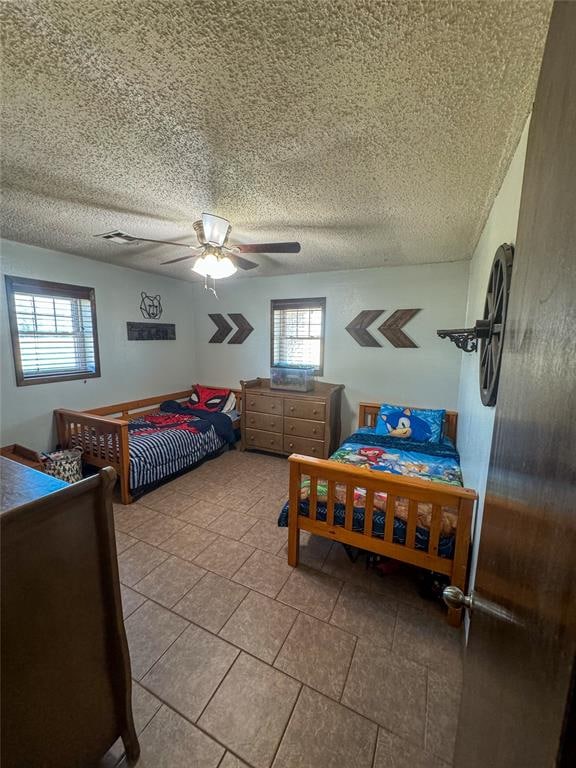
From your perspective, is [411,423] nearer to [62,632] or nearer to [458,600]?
[458,600]

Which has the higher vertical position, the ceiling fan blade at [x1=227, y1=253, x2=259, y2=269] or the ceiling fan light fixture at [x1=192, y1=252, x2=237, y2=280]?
the ceiling fan blade at [x1=227, y1=253, x2=259, y2=269]

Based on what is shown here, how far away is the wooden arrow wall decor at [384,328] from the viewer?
136 inches

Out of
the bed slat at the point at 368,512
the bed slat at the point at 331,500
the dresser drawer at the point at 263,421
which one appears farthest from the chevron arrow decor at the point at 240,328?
the bed slat at the point at 368,512

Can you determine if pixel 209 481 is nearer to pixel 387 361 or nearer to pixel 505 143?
pixel 387 361

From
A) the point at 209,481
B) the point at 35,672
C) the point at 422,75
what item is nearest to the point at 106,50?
the point at 422,75

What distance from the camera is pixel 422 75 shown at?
0.96 m

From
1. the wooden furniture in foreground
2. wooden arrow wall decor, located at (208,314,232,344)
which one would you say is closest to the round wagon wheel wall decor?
the wooden furniture in foreground

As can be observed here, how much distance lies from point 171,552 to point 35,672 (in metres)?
1.40

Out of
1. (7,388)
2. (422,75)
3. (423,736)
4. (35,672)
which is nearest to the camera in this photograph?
(35,672)

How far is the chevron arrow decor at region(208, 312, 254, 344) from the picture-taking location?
441 centimetres

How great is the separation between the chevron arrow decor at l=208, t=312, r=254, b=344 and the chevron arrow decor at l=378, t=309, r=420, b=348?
188 centimetres

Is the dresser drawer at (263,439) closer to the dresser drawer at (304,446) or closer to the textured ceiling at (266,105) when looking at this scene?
the dresser drawer at (304,446)

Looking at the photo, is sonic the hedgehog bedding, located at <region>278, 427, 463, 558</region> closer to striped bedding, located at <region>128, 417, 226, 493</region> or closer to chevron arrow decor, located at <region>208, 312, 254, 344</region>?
striped bedding, located at <region>128, 417, 226, 493</region>

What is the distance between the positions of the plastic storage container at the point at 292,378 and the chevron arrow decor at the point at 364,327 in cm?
71
